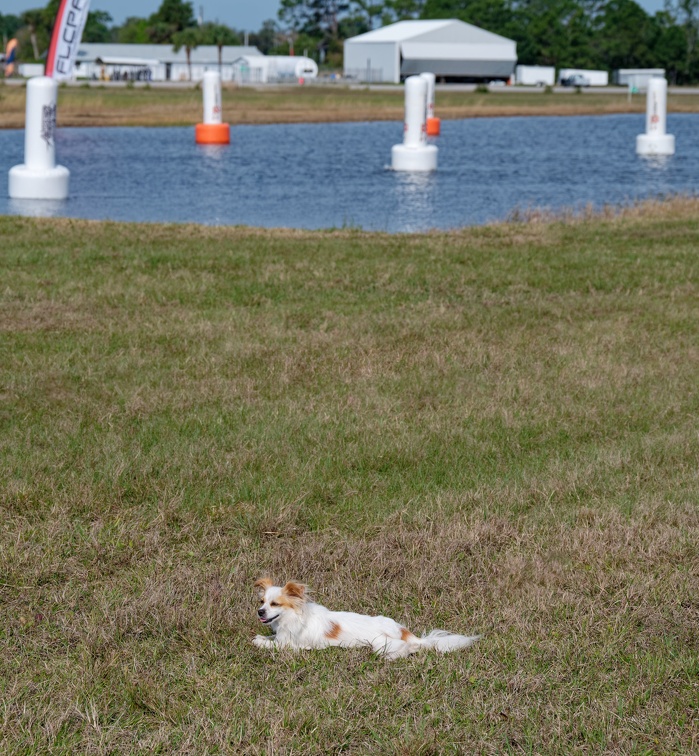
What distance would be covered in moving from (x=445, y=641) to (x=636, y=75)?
12051 centimetres

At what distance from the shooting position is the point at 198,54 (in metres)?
127

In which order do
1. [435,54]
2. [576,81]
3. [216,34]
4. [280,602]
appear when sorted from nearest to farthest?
1. [280,602]
2. [576,81]
3. [435,54]
4. [216,34]

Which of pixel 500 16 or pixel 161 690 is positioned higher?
pixel 500 16

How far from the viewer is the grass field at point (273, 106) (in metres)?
51.3

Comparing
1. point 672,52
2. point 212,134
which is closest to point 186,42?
point 672,52

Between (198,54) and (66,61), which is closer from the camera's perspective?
(66,61)

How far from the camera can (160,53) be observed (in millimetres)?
127875

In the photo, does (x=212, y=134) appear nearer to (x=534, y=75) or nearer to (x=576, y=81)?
(x=576, y=81)

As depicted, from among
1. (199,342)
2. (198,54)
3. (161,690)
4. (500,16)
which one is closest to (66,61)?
(199,342)

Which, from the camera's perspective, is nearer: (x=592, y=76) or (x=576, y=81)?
(x=576, y=81)

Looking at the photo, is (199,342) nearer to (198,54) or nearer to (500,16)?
(198,54)

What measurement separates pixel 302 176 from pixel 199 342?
1874cm

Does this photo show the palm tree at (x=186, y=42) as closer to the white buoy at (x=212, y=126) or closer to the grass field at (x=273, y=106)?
the grass field at (x=273, y=106)

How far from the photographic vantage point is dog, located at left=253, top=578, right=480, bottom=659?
169 inches
